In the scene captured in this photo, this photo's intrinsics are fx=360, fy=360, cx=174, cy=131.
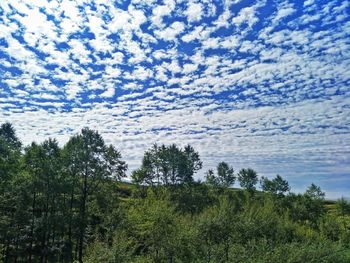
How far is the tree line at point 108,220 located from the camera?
1252 inches

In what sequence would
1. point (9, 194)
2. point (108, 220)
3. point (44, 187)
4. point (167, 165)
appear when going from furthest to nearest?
point (167, 165) → point (44, 187) → point (9, 194) → point (108, 220)

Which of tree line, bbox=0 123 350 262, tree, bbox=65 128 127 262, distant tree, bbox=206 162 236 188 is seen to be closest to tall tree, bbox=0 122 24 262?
tree line, bbox=0 123 350 262

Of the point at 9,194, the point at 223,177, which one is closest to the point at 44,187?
the point at 9,194

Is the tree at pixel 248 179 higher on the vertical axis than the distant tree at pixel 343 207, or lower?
higher

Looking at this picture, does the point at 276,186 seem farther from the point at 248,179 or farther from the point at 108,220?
the point at 108,220

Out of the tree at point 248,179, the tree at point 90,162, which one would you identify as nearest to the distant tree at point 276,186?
the tree at point 248,179

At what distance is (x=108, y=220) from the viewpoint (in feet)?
127

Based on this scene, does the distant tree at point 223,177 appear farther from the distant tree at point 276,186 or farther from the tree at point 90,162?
the tree at point 90,162

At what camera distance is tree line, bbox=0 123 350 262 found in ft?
104

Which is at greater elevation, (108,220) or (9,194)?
(9,194)

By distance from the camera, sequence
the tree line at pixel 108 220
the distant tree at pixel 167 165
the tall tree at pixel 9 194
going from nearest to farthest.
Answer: the tree line at pixel 108 220
the tall tree at pixel 9 194
the distant tree at pixel 167 165

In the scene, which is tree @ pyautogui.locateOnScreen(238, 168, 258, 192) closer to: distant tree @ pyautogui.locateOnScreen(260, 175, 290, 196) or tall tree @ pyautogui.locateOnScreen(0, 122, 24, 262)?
distant tree @ pyautogui.locateOnScreen(260, 175, 290, 196)

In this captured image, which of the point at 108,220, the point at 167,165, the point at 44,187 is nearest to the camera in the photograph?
the point at 108,220

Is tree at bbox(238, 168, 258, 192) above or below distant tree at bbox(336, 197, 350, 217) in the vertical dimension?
above
